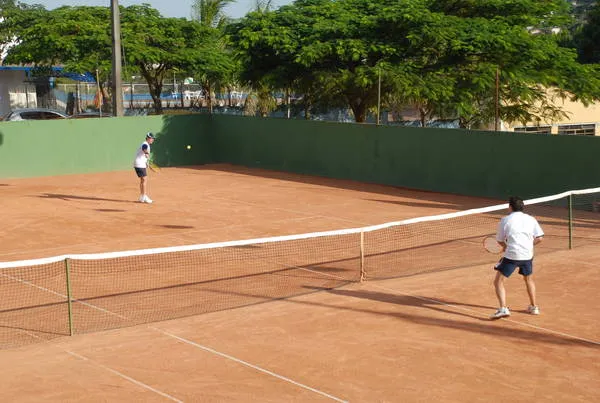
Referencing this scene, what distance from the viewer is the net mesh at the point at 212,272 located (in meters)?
11.6

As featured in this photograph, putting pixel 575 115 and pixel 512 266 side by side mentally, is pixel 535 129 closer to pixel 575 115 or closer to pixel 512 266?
pixel 575 115

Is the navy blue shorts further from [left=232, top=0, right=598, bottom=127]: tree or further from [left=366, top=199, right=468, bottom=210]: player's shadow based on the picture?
[left=232, top=0, right=598, bottom=127]: tree

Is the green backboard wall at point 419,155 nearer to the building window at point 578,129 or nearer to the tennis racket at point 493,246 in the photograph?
the tennis racket at point 493,246

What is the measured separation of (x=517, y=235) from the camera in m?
10.9

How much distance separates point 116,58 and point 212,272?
2010cm

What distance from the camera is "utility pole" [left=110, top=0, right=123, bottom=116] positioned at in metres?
32.4

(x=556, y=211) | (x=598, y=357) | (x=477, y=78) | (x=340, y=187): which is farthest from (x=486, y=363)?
(x=477, y=78)

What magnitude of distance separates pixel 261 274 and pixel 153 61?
29.4m

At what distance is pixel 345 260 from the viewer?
15180 millimetres

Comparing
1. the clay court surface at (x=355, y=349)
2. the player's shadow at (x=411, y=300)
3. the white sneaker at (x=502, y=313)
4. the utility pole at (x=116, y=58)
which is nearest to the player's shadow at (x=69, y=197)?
the clay court surface at (x=355, y=349)

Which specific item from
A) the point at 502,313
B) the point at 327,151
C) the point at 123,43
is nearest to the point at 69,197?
the point at 327,151

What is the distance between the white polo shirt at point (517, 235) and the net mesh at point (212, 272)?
107 inches

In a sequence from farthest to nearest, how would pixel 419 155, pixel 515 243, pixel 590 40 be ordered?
1. pixel 590 40
2. pixel 419 155
3. pixel 515 243

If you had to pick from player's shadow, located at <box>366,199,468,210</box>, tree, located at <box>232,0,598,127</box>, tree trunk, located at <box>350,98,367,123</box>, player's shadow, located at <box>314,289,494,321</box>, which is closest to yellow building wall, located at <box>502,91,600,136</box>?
tree, located at <box>232,0,598,127</box>
